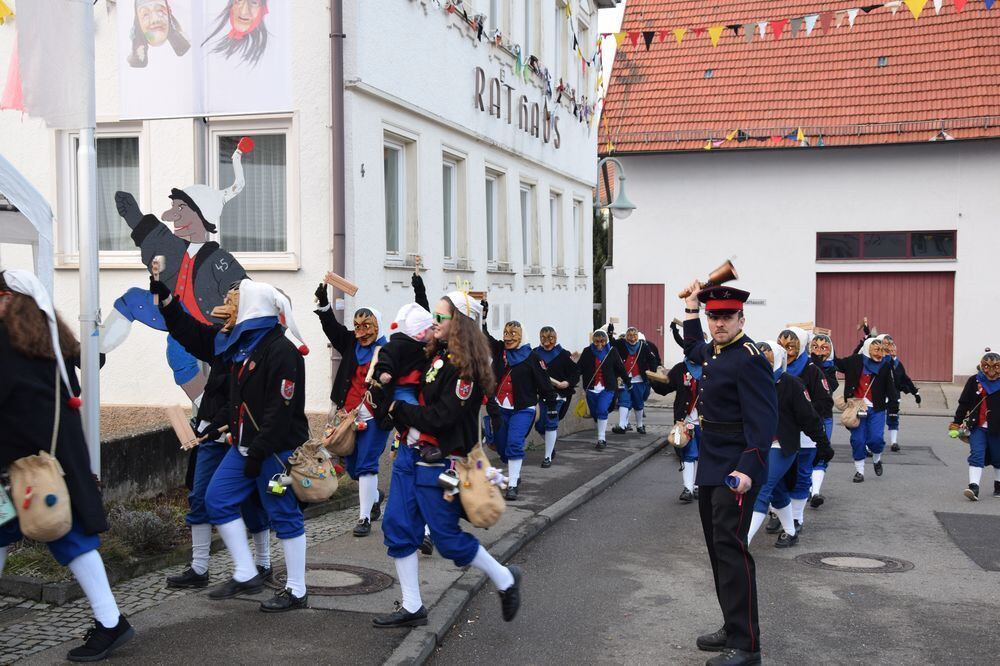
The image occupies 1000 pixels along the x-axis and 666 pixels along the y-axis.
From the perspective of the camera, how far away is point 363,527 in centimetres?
891

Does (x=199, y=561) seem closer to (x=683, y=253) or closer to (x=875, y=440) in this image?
(x=875, y=440)

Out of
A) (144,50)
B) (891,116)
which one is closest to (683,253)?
(891,116)

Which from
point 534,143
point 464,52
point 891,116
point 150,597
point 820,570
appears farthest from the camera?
point 891,116

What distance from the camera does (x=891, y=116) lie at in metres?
26.9

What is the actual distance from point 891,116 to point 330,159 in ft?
63.6

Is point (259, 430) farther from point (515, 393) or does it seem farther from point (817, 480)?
point (817, 480)

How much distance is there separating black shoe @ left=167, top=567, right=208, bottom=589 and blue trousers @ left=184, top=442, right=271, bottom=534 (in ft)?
1.02

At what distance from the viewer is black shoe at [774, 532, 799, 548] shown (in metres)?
9.48

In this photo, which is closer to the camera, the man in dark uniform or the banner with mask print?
the man in dark uniform

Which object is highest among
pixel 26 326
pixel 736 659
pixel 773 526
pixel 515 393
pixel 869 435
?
pixel 26 326

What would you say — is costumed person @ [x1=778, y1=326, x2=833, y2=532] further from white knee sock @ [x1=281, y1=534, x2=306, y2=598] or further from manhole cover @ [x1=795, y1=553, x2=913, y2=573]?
white knee sock @ [x1=281, y1=534, x2=306, y2=598]

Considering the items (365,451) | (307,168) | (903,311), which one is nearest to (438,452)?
(365,451)

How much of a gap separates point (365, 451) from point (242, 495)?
105 inches

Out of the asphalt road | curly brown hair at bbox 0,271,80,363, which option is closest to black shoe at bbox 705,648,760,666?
the asphalt road
